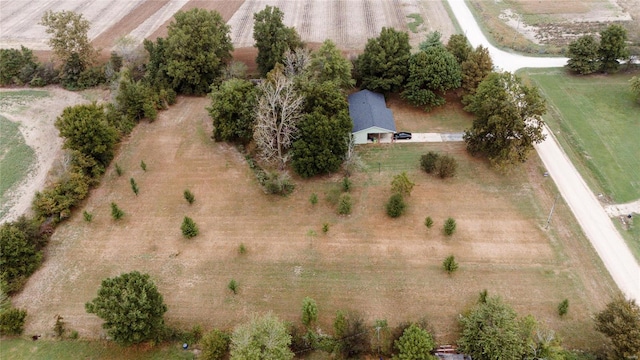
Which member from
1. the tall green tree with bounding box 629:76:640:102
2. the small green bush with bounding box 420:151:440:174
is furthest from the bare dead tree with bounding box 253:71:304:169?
the tall green tree with bounding box 629:76:640:102

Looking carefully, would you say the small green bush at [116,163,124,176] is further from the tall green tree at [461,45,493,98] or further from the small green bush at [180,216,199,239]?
the tall green tree at [461,45,493,98]

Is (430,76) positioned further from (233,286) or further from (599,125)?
(233,286)

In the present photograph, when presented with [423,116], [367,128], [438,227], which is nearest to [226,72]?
[367,128]

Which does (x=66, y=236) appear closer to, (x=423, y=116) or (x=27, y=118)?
(x=27, y=118)

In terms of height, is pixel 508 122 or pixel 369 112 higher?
pixel 508 122

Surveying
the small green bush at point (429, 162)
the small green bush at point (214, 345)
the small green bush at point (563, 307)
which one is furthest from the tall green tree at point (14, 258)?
the small green bush at point (563, 307)

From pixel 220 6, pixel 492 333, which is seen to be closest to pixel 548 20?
pixel 220 6
